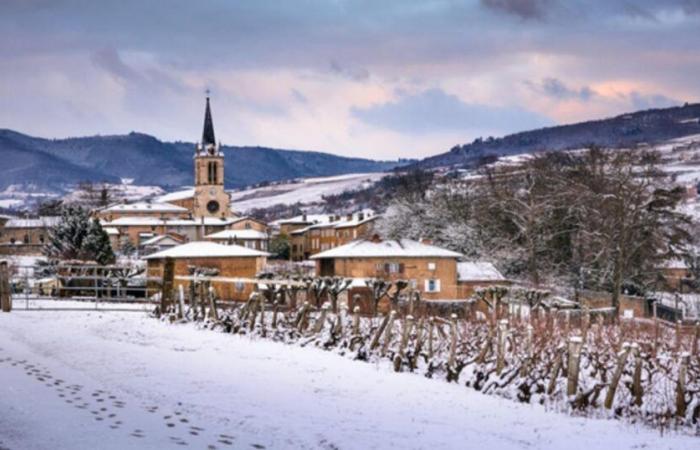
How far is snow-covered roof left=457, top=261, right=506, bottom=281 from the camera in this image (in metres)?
55.7

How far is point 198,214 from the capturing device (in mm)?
154500

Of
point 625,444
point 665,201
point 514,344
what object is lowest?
point 625,444

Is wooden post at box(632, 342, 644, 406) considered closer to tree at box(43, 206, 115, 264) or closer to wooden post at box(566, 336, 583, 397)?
wooden post at box(566, 336, 583, 397)

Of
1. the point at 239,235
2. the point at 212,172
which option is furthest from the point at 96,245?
the point at 212,172

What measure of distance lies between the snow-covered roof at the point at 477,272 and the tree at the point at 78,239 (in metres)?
27.4

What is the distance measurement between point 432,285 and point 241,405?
42566 mm

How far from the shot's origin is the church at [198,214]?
142m

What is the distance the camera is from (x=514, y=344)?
1917cm

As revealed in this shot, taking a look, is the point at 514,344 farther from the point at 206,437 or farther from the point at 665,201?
the point at 665,201

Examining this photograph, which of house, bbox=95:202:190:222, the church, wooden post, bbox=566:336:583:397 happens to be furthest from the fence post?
house, bbox=95:202:190:222

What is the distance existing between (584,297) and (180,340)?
3231 centimetres

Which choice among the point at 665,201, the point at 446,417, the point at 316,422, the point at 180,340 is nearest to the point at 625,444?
the point at 446,417

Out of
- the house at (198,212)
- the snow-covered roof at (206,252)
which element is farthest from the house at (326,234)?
the snow-covered roof at (206,252)

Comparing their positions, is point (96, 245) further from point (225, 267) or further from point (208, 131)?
point (208, 131)
